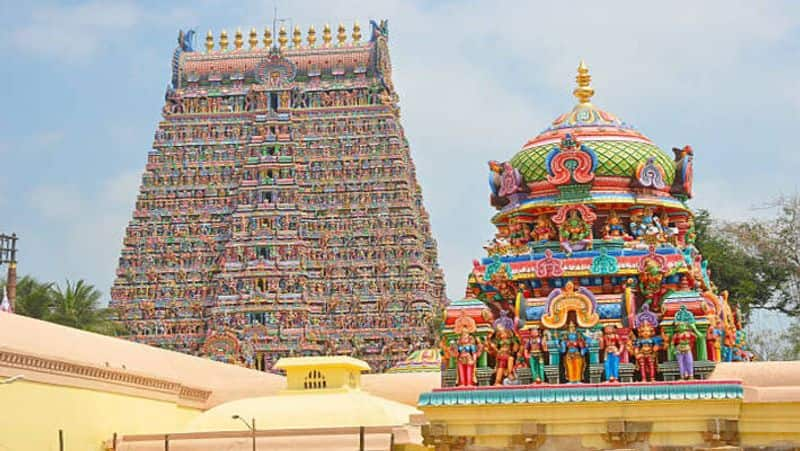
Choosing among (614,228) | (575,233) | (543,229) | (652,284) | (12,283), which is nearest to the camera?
(652,284)

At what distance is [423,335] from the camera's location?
7400cm

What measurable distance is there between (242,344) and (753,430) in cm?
6011

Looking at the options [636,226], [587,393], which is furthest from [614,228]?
[587,393]

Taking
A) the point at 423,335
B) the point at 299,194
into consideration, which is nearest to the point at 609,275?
the point at 423,335

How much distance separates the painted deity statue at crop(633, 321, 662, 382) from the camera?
17438 millimetres

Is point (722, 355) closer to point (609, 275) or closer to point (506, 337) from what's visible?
point (609, 275)

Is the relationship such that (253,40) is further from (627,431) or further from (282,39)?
(627,431)

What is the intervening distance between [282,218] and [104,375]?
179ft

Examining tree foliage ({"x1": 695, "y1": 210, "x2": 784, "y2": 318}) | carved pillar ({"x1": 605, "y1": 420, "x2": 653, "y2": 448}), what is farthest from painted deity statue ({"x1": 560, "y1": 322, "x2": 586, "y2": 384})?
tree foliage ({"x1": 695, "y1": 210, "x2": 784, "y2": 318})

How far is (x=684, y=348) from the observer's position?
17109 mm

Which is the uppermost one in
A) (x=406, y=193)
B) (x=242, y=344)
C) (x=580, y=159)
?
(x=406, y=193)

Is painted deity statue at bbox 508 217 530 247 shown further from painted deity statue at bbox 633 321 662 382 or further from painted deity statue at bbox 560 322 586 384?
painted deity statue at bbox 633 321 662 382

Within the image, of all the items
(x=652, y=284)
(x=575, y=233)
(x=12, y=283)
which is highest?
(x=12, y=283)

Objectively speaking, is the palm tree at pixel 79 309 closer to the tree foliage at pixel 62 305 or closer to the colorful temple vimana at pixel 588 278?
the tree foliage at pixel 62 305
